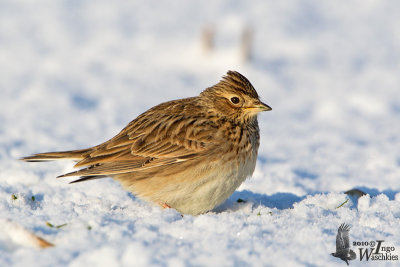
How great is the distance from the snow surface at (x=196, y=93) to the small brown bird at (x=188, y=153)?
33 centimetres

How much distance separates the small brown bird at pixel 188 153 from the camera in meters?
5.66

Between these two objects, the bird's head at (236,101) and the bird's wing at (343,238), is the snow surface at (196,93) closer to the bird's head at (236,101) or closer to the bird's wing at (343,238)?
the bird's wing at (343,238)

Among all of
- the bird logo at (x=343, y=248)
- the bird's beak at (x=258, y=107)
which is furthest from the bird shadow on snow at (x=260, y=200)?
the bird logo at (x=343, y=248)

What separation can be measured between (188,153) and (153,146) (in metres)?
0.43

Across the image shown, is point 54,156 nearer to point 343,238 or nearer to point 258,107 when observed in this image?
point 258,107

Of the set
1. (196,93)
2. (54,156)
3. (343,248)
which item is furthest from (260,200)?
(196,93)

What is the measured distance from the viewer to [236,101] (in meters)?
6.33

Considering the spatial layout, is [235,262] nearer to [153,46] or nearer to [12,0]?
[153,46]

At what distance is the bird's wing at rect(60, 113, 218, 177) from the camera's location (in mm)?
5820

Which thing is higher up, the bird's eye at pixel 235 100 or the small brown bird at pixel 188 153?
the bird's eye at pixel 235 100

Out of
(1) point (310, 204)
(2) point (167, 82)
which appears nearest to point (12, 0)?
(2) point (167, 82)

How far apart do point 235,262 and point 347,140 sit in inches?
252

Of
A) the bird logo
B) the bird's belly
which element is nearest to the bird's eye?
the bird's belly

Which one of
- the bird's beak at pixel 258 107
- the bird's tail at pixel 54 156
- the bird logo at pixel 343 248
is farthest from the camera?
the bird's beak at pixel 258 107
